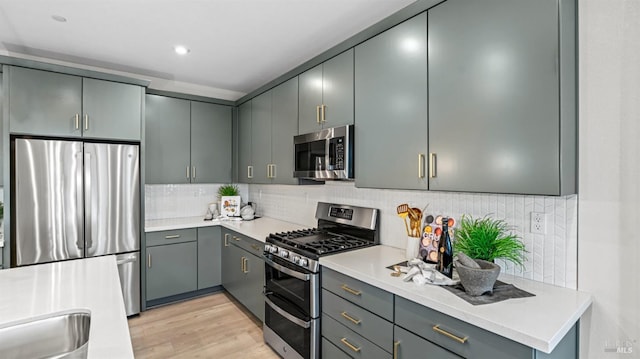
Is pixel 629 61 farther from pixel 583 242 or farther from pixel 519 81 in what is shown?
pixel 583 242

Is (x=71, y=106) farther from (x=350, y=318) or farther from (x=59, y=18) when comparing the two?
(x=350, y=318)

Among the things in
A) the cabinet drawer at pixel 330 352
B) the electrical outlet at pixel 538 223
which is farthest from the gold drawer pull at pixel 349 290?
the electrical outlet at pixel 538 223

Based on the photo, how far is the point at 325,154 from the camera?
7.97 feet

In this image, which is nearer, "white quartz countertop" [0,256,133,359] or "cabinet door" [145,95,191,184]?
"white quartz countertop" [0,256,133,359]

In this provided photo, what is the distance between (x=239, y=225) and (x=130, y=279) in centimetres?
118

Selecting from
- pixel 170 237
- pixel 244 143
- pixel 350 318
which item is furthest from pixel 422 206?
pixel 170 237

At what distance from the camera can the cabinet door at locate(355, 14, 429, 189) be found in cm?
178

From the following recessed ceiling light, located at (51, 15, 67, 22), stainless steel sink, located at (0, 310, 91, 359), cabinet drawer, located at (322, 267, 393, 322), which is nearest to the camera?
stainless steel sink, located at (0, 310, 91, 359)

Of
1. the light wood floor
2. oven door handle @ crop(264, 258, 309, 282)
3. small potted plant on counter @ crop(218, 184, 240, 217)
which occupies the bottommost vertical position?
the light wood floor

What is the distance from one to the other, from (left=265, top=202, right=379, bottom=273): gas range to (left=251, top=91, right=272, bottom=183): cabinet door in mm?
825

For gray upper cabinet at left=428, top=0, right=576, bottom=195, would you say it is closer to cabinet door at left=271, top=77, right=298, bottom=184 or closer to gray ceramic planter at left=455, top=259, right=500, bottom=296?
gray ceramic planter at left=455, top=259, right=500, bottom=296

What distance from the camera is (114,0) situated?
1.98m

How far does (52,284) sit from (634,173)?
2765 millimetres

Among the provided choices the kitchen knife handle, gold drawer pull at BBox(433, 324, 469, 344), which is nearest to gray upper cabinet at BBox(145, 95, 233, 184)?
the kitchen knife handle
